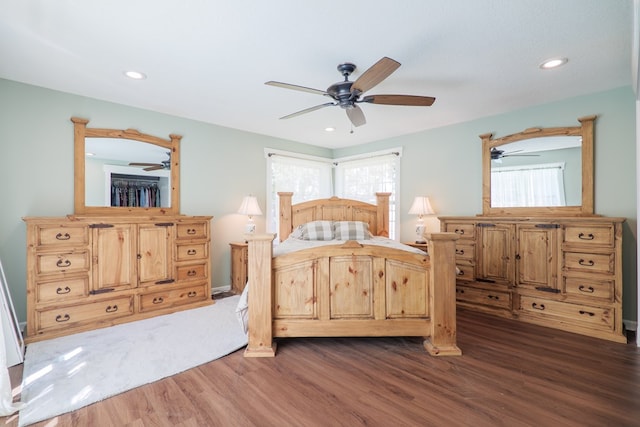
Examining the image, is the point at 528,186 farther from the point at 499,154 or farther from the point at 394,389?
the point at 394,389

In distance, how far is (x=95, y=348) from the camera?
2.62 meters

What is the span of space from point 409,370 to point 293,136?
3949 millimetres

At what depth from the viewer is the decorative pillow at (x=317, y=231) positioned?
4234mm

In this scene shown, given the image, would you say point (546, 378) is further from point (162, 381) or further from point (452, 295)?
point (162, 381)

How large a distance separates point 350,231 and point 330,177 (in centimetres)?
196

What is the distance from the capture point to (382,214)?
5043 millimetres

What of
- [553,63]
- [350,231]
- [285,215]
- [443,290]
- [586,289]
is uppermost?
[553,63]

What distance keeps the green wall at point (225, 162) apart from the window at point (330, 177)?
19cm

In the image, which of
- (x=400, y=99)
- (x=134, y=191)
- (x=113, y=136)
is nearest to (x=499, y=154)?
(x=400, y=99)

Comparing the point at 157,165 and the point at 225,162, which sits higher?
the point at 225,162

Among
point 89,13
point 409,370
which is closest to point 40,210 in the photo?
point 89,13

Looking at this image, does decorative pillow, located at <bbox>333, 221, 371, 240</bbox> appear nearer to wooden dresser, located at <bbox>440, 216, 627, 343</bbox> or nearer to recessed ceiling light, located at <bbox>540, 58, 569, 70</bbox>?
wooden dresser, located at <bbox>440, 216, 627, 343</bbox>

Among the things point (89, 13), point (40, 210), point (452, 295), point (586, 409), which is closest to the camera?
point (586, 409)

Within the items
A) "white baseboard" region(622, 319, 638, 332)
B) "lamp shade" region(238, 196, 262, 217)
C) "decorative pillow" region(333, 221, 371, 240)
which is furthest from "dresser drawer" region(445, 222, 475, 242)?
"lamp shade" region(238, 196, 262, 217)
